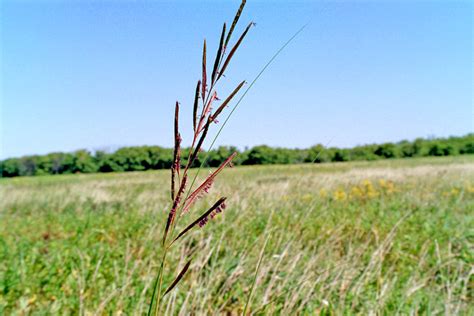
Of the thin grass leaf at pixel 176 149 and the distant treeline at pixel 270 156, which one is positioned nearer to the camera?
the thin grass leaf at pixel 176 149

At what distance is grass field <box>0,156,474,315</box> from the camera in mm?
1786

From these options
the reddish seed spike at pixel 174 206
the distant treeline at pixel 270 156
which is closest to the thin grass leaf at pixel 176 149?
the reddish seed spike at pixel 174 206

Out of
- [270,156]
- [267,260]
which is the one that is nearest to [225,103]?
[267,260]

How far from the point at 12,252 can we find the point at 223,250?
1.86 metres

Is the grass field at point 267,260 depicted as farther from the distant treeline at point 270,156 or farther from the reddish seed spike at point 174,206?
the distant treeline at point 270,156

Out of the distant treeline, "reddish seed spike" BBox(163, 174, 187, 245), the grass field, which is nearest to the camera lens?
"reddish seed spike" BBox(163, 174, 187, 245)

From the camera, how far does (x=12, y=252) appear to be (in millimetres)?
3369

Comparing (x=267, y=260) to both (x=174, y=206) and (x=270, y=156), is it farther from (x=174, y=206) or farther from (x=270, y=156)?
(x=270, y=156)

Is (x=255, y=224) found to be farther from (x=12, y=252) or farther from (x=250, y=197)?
(x=12, y=252)

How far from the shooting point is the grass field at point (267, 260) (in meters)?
1.79

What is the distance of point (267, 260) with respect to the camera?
7.71ft

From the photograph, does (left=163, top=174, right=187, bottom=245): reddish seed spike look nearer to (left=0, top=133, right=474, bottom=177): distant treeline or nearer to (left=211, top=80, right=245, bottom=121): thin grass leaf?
(left=211, top=80, right=245, bottom=121): thin grass leaf

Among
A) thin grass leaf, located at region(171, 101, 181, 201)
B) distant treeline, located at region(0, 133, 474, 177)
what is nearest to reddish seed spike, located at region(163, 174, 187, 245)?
thin grass leaf, located at region(171, 101, 181, 201)

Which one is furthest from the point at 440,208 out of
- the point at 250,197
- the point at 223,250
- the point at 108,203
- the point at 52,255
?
the point at 108,203
